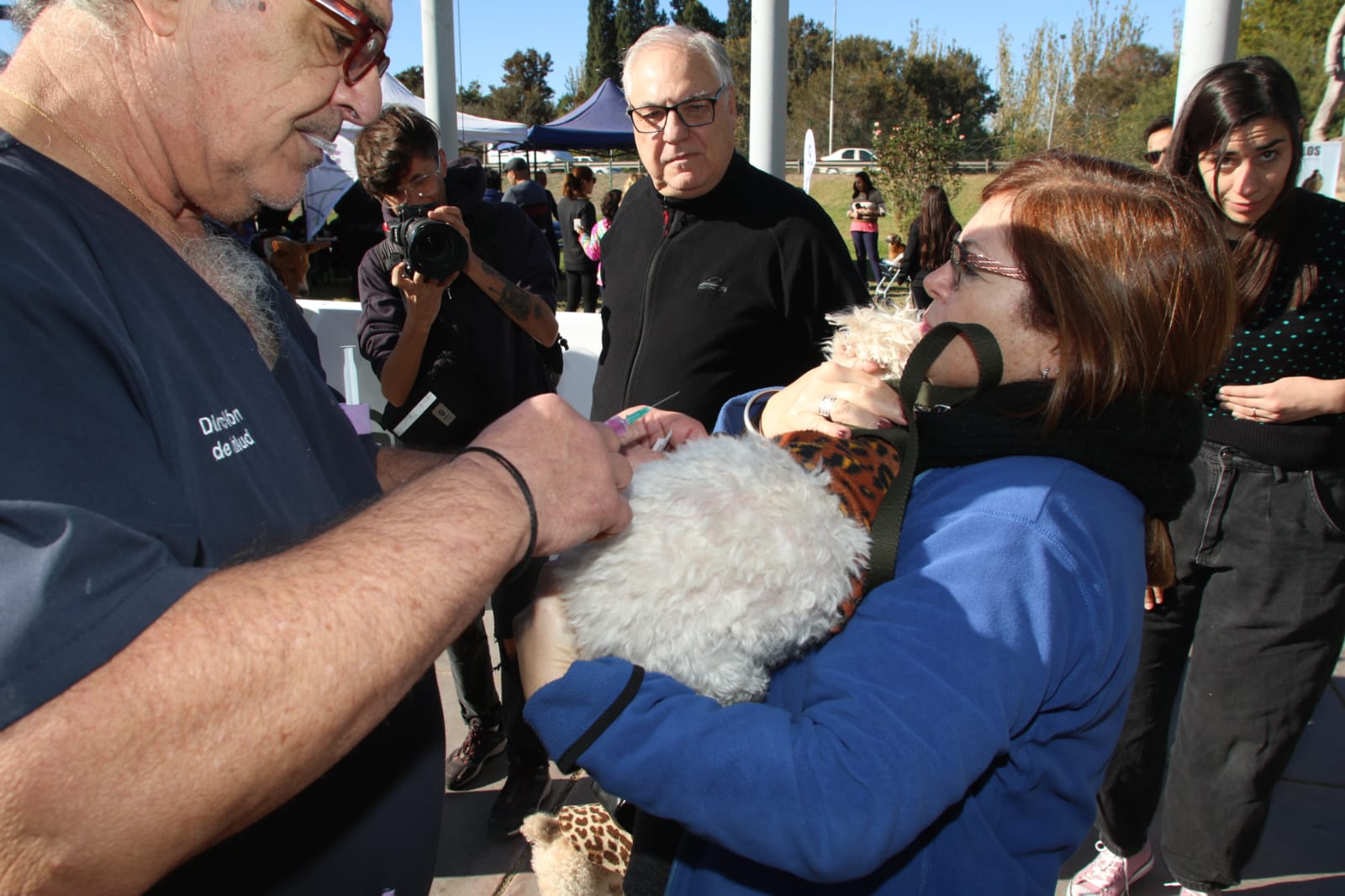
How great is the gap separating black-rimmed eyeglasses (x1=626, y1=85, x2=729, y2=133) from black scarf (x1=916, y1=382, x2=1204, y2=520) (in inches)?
79.6

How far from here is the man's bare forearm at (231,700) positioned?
668 mm

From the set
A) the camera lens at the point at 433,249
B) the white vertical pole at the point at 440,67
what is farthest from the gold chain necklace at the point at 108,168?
the white vertical pole at the point at 440,67

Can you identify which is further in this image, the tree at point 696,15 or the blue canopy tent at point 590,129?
the tree at point 696,15

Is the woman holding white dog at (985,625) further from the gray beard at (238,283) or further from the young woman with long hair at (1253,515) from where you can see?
the young woman with long hair at (1253,515)

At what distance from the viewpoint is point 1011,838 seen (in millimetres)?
1188

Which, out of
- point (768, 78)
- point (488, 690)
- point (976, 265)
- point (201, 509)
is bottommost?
point (488, 690)

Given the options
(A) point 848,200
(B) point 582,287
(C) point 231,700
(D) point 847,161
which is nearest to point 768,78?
(C) point 231,700

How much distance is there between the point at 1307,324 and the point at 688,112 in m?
2.02

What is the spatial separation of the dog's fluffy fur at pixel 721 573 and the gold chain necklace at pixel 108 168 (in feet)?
2.37

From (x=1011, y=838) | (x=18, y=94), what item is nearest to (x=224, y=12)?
(x=18, y=94)

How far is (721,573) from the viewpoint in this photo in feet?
3.35

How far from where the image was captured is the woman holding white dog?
990mm

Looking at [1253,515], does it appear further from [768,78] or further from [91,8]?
[768,78]

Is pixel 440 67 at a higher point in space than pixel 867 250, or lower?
higher
